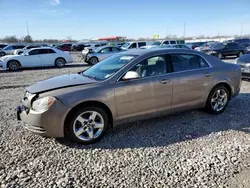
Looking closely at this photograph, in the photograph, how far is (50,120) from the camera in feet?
10.8

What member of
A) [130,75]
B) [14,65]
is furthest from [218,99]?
[14,65]

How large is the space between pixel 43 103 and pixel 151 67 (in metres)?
2.07

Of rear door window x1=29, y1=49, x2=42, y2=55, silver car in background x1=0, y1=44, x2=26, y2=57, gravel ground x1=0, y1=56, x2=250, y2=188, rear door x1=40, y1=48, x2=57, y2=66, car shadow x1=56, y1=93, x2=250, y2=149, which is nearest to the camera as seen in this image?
gravel ground x1=0, y1=56, x2=250, y2=188

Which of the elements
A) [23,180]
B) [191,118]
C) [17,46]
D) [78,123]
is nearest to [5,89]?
[78,123]

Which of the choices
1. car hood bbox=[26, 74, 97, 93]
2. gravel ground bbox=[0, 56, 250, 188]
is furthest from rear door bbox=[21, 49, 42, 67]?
car hood bbox=[26, 74, 97, 93]

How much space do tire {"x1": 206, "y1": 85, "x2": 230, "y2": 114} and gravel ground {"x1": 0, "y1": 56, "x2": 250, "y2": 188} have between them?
314 millimetres

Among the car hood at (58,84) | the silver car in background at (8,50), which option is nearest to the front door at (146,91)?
the car hood at (58,84)

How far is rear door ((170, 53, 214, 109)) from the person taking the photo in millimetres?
4228

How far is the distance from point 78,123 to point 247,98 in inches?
201

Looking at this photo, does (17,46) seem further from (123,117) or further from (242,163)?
(242,163)

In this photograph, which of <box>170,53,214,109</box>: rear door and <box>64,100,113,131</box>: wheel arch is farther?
<box>170,53,214,109</box>: rear door

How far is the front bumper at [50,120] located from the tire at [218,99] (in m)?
3.17

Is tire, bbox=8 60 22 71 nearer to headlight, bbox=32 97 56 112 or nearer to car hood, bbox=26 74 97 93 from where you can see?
car hood, bbox=26 74 97 93

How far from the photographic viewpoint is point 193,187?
252cm
